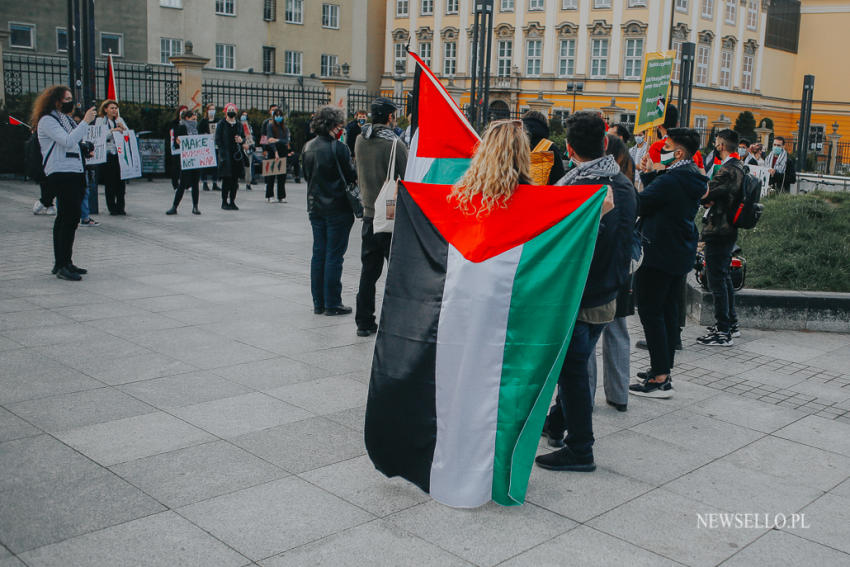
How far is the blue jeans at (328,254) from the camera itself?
8.34 meters

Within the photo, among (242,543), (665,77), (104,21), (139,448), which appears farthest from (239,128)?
(104,21)

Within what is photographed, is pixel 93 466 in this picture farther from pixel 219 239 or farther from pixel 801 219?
pixel 801 219

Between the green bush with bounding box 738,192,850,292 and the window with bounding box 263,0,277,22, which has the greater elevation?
the window with bounding box 263,0,277,22

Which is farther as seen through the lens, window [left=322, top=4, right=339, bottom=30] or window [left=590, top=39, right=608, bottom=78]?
window [left=590, top=39, right=608, bottom=78]

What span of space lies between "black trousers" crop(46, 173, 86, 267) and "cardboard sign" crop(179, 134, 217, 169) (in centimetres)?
608

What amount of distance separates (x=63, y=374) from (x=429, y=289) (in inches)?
129

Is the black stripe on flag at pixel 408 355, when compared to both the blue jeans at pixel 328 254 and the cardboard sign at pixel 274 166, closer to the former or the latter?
the blue jeans at pixel 328 254

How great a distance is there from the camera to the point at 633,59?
57.2m

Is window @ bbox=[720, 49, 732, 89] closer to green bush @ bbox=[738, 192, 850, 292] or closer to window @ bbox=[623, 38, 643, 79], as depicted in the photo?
window @ bbox=[623, 38, 643, 79]

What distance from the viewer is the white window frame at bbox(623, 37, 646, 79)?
56.9 m

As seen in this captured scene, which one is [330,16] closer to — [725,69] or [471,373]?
[725,69]

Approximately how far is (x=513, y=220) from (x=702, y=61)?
61.7 meters

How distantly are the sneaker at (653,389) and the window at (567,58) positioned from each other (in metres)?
55.9

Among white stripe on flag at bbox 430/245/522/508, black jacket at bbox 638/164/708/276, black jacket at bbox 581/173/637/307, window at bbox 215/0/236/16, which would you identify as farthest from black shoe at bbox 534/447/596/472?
window at bbox 215/0/236/16
